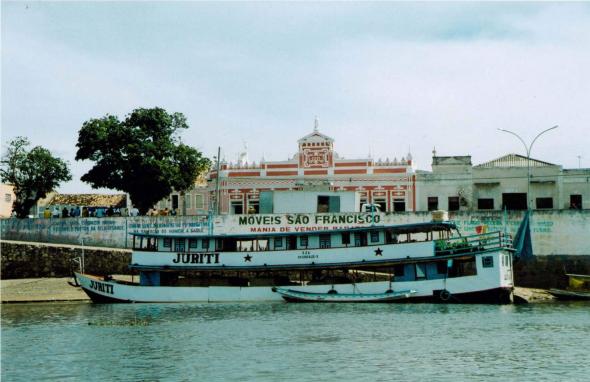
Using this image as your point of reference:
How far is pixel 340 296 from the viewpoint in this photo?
4206 centimetres

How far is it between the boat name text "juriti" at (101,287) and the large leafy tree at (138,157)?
1535 centimetres

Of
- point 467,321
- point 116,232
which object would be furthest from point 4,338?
point 116,232

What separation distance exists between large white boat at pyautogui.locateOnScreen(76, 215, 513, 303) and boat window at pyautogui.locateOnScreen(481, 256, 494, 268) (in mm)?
21

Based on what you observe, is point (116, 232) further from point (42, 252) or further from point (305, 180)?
point (305, 180)

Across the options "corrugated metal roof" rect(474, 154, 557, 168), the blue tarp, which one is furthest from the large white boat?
"corrugated metal roof" rect(474, 154, 557, 168)

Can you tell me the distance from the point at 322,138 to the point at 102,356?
3872 centimetres

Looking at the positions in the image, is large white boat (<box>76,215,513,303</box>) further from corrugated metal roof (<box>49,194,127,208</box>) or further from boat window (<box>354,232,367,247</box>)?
corrugated metal roof (<box>49,194,127,208</box>)

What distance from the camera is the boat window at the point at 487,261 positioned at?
1618 inches

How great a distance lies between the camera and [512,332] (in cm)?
3119

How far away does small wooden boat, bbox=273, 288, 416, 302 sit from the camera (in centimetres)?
4175

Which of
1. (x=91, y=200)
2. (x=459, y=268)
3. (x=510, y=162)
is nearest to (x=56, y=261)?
(x=459, y=268)

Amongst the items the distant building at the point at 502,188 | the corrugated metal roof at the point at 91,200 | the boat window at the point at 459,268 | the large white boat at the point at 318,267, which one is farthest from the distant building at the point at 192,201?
the boat window at the point at 459,268

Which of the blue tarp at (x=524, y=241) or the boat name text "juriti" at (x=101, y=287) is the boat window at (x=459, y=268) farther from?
the boat name text "juriti" at (x=101, y=287)

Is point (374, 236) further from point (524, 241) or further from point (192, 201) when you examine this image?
point (192, 201)
